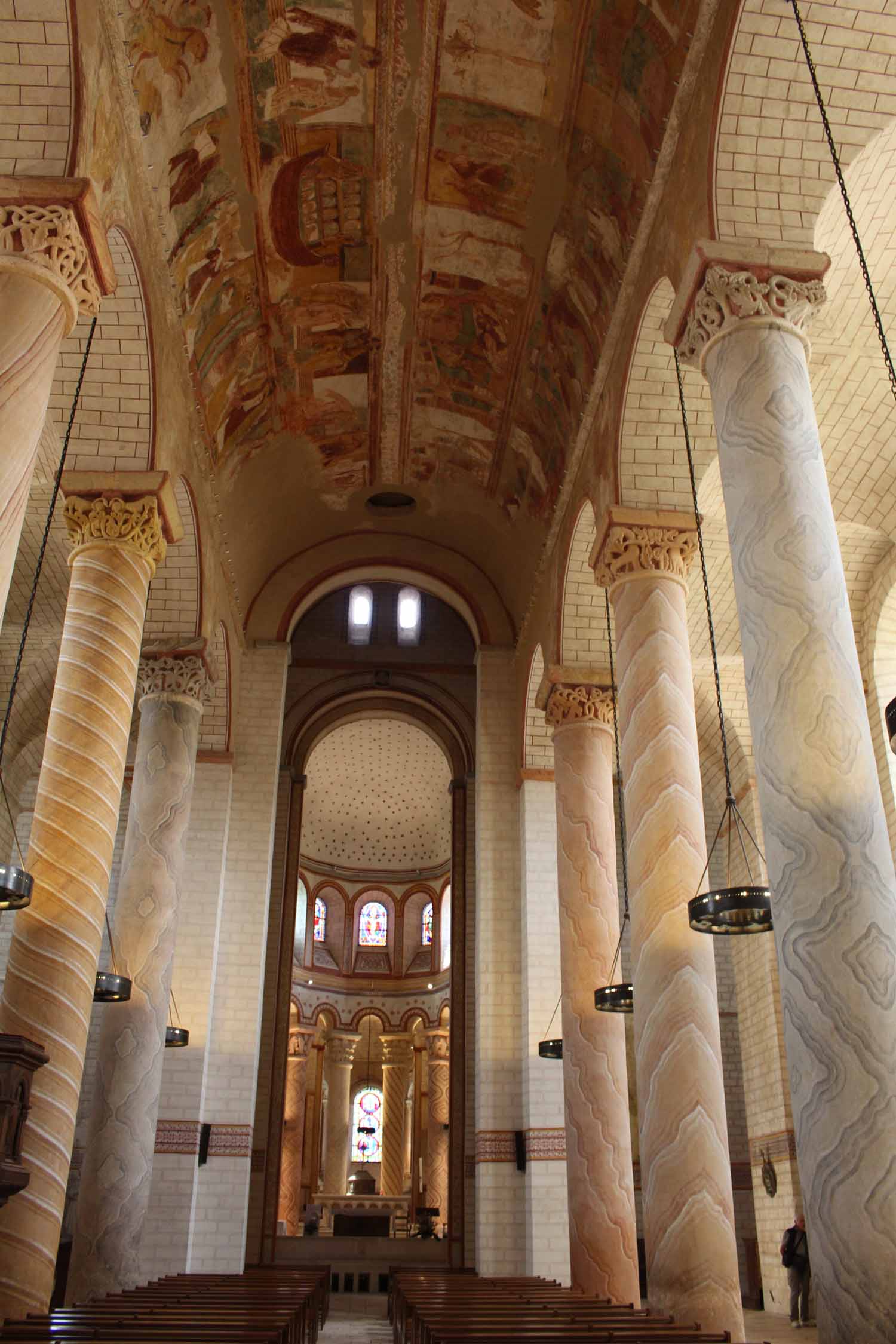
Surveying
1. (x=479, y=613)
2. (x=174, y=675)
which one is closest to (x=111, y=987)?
(x=174, y=675)

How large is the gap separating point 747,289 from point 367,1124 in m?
29.8

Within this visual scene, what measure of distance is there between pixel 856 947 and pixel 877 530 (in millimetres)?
8824

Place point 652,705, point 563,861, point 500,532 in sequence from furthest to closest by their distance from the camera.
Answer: point 500,532 → point 563,861 → point 652,705

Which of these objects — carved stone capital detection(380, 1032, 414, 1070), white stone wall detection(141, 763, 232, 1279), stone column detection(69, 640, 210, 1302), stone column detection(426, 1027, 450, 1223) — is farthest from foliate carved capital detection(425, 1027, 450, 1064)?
stone column detection(69, 640, 210, 1302)

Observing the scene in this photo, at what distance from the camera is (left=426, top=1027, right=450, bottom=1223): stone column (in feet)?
85.8

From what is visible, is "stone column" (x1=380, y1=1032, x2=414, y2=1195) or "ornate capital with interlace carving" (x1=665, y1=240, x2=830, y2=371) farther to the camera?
"stone column" (x1=380, y1=1032, x2=414, y2=1195)

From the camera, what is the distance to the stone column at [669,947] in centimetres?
800

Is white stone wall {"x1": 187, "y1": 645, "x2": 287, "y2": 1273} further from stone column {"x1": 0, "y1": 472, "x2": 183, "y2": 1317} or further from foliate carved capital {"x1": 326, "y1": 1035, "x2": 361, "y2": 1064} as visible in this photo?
foliate carved capital {"x1": 326, "y1": 1035, "x2": 361, "y2": 1064}

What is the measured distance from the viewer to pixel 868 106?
7699 mm

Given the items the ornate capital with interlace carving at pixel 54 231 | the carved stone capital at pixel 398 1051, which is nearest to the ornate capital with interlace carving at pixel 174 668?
the ornate capital with interlace carving at pixel 54 231

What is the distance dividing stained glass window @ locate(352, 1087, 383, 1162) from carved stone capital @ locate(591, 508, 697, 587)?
24845 millimetres

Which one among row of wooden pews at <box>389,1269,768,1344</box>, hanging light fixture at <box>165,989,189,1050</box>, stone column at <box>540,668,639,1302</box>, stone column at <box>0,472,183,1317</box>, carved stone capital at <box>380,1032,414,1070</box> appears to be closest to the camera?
row of wooden pews at <box>389,1269,768,1344</box>

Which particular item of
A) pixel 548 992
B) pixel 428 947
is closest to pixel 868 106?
pixel 548 992

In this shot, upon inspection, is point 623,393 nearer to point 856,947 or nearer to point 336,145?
point 336,145
